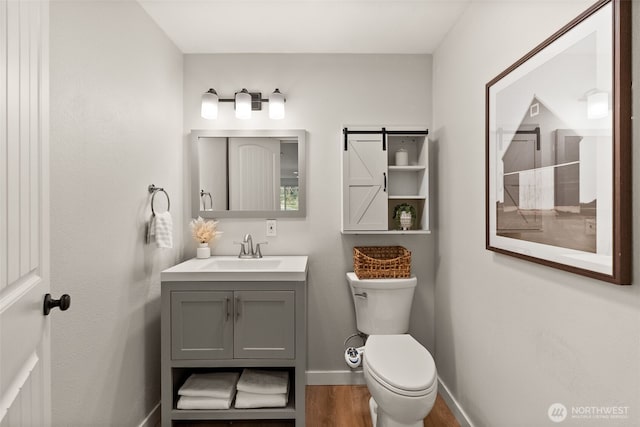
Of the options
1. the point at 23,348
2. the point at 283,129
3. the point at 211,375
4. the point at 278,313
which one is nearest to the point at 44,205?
the point at 23,348

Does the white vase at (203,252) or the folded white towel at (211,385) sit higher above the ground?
the white vase at (203,252)

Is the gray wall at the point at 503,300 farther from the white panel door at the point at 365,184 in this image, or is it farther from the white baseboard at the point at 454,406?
the white panel door at the point at 365,184

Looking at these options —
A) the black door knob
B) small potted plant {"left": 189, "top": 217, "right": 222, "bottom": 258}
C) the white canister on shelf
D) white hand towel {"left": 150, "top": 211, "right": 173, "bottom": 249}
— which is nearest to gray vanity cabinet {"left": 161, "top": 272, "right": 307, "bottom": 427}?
white hand towel {"left": 150, "top": 211, "right": 173, "bottom": 249}

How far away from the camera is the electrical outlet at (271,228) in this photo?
2.51 m

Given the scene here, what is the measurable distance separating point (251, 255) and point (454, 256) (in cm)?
136

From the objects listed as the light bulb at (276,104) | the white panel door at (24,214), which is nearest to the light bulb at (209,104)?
the light bulb at (276,104)

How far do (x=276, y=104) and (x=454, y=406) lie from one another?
2.25 metres

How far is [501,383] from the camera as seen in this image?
5.12 feet

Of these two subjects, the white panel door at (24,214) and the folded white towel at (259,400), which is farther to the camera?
the folded white towel at (259,400)

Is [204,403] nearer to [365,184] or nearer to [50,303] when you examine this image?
[50,303]

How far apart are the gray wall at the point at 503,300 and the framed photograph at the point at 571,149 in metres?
0.04

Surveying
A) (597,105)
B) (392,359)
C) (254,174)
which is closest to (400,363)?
(392,359)

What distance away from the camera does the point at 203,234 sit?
93.1 inches

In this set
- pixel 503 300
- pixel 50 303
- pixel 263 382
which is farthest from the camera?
pixel 263 382
